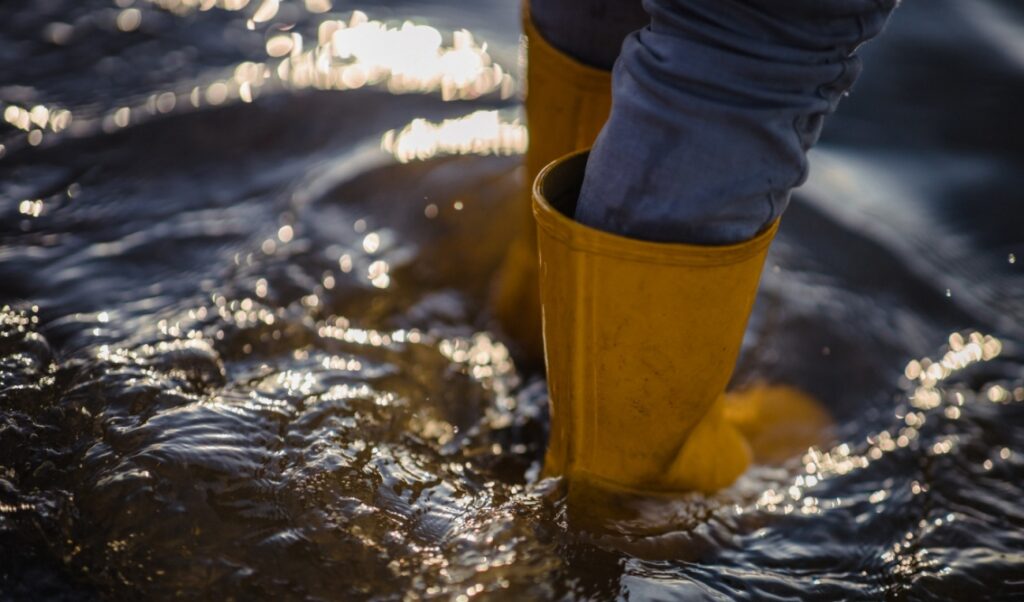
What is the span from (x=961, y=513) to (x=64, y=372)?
135 centimetres

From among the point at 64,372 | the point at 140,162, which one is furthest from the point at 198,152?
the point at 64,372

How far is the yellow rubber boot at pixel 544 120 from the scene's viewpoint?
1.48 m

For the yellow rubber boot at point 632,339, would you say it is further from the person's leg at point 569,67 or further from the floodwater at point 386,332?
the person's leg at point 569,67

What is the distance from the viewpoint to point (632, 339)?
Answer: 1170mm

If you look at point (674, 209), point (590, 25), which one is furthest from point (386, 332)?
point (674, 209)

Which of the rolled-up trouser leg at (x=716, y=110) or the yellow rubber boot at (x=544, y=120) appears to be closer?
the rolled-up trouser leg at (x=716, y=110)

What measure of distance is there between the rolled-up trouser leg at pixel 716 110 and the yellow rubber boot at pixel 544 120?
356mm

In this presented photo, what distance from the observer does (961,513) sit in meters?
1.43

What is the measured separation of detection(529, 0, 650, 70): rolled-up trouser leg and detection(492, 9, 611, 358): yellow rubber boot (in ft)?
0.06

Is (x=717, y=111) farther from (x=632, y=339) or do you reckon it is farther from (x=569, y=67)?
(x=569, y=67)

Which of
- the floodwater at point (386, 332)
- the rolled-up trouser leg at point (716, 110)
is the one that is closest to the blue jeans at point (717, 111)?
the rolled-up trouser leg at point (716, 110)

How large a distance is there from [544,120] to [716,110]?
55 cm

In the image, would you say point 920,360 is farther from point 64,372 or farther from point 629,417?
point 64,372

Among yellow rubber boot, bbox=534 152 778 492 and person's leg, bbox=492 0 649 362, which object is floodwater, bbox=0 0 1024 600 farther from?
person's leg, bbox=492 0 649 362
